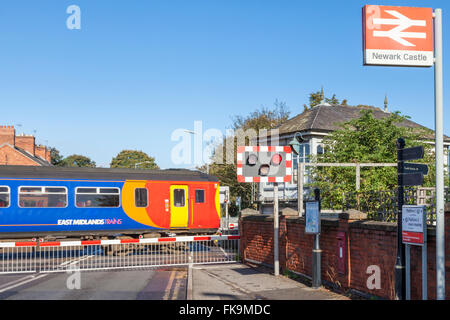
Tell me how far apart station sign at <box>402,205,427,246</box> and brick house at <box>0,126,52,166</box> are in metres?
55.7

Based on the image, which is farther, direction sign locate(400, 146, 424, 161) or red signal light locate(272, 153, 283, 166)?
red signal light locate(272, 153, 283, 166)

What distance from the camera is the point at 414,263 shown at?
899 cm

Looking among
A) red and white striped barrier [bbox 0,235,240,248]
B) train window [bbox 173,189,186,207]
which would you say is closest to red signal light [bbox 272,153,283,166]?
red and white striped barrier [bbox 0,235,240,248]

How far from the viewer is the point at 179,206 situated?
74.7 ft

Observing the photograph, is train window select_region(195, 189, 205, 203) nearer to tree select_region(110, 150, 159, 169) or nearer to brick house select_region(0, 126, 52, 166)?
brick house select_region(0, 126, 52, 166)

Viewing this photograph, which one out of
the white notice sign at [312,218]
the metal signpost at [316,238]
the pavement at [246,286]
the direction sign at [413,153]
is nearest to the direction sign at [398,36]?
the direction sign at [413,153]

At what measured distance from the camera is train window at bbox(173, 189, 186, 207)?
22.7 m

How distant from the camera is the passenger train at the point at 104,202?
1989 centimetres

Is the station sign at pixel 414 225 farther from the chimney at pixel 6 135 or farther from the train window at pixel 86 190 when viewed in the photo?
the chimney at pixel 6 135

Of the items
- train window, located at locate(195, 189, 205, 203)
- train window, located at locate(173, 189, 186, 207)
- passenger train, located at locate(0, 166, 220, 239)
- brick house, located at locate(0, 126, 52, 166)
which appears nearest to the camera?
passenger train, located at locate(0, 166, 220, 239)

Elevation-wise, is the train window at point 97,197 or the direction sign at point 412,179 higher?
the direction sign at point 412,179

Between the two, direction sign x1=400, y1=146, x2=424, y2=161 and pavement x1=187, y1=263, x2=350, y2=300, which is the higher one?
direction sign x1=400, y1=146, x2=424, y2=161

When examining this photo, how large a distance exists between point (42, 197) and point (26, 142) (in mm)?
48954

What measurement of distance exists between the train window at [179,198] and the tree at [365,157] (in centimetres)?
616
